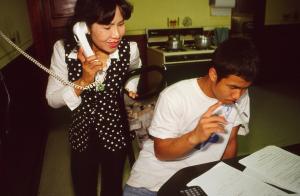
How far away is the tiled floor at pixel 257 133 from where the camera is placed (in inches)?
102

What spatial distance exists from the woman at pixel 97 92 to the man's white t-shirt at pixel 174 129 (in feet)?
0.59

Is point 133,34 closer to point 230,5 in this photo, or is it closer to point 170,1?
point 170,1

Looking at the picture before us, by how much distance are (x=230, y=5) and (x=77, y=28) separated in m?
3.65

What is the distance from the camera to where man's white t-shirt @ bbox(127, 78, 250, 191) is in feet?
4.15

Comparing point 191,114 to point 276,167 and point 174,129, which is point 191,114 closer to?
point 174,129

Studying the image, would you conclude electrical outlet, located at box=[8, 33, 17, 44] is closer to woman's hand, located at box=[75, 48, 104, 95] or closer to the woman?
the woman

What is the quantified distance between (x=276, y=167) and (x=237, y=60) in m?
0.46

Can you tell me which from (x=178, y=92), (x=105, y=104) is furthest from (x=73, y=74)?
(x=178, y=92)

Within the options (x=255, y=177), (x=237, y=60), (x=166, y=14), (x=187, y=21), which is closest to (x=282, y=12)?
(x=187, y=21)

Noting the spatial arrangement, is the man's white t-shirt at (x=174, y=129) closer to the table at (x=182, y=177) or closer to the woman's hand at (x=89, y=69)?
the table at (x=182, y=177)

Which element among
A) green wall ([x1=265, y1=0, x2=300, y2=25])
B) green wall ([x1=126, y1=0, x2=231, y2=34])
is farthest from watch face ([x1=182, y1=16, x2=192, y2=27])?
green wall ([x1=265, y1=0, x2=300, y2=25])

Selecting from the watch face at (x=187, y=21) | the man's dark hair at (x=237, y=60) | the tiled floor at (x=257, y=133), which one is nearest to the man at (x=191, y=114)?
the man's dark hair at (x=237, y=60)

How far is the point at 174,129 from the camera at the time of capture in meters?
1.28

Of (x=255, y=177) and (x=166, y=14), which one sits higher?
(x=166, y=14)
